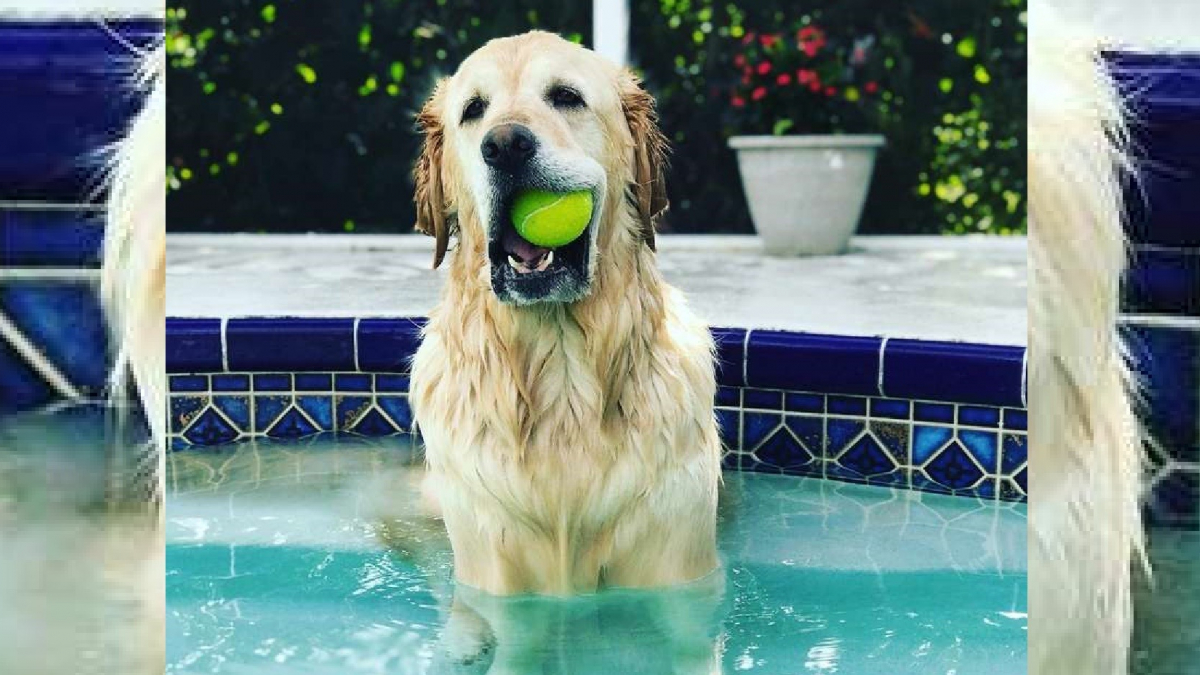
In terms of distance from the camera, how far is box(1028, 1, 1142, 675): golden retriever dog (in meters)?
0.90

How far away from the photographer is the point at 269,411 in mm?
3734

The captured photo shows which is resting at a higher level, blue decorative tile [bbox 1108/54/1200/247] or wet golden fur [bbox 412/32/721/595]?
blue decorative tile [bbox 1108/54/1200/247]

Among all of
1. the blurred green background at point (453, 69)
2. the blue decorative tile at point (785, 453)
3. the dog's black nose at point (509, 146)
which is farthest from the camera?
the blurred green background at point (453, 69)

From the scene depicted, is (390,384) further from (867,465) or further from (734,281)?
(734,281)

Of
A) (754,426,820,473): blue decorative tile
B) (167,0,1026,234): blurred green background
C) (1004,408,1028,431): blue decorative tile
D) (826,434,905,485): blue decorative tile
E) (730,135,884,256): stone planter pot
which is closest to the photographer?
(1004,408,1028,431): blue decorative tile

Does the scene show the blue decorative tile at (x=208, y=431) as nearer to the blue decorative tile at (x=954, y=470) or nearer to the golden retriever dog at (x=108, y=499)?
the blue decorative tile at (x=954, y=470)

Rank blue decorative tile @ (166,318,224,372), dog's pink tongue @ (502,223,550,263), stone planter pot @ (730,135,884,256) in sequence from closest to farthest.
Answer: dog's pink tongue @ (502,223,550,263)
blue decorative tile @ (166,318,224,372)
stone planter pot @ (730,135,884,256)

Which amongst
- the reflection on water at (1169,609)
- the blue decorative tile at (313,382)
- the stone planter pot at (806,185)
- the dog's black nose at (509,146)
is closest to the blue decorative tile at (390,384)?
the blue decorative tile at (313,382)

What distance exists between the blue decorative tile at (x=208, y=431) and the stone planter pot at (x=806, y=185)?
3900 mm

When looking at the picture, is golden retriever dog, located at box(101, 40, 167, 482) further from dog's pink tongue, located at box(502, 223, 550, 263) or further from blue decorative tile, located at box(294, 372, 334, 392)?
blue decorative tile, located at box(294, 372, 334, 392)

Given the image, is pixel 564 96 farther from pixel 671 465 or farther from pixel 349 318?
pixel 349 318

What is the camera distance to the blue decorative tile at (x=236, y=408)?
3.71 metres

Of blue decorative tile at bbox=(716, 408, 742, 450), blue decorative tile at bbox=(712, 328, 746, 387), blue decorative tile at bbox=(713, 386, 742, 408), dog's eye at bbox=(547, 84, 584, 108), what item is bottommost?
blue decorative tile at bbox=(716, 408, 742, 450)

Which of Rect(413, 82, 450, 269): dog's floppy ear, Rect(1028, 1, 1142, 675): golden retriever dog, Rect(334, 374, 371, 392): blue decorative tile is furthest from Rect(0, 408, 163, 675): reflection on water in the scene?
Rect(334, 374, 371, 392): blue decorative tile
